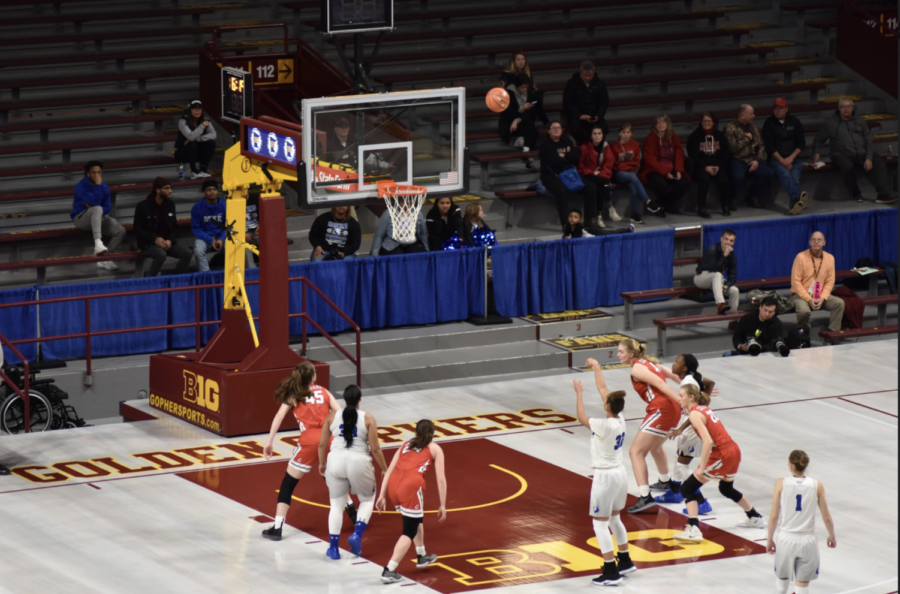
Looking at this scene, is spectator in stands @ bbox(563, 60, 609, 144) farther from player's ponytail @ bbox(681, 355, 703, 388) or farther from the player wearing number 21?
the player wearing number 21

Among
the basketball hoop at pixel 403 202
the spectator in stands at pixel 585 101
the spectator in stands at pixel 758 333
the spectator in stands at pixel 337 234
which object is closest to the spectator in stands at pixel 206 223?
the spectator in stands at pixel 337 234

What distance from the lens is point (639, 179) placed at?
23.8m

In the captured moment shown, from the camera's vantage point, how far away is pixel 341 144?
15.8 m

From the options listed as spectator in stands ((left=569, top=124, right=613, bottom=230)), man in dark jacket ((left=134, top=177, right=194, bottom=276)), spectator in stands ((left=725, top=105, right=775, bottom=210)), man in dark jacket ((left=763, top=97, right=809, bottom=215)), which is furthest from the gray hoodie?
man in dark jacket ((left=134, top=177, right=194, bottom=276))

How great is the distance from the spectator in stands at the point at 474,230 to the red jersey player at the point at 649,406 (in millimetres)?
7431

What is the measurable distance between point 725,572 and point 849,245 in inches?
453

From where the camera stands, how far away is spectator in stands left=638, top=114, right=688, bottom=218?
2355 centimetres

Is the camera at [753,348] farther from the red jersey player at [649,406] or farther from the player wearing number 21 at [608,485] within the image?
the player wearing number 21 at [608,485]

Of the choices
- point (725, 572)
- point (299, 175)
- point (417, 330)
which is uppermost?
point (299, 175)

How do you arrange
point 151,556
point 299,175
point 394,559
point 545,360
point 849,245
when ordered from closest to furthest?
point 394,559 → point 151,556 → point 299,175 → point 545,360 → point 849,245

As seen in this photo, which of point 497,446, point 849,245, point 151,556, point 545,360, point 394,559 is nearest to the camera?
point 394,559

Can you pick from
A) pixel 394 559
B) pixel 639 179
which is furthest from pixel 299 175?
pixel 639 179

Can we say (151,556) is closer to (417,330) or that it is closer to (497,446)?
(497,446)

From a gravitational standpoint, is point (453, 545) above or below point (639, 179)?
below
